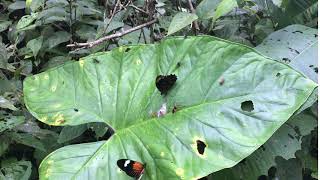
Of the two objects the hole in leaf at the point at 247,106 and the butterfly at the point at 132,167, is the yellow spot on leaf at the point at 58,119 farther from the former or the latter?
the hole in leaf at the point at 247,106

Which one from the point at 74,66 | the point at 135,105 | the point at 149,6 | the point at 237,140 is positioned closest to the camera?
the point at 237,140

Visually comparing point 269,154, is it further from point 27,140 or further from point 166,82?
point 27,140

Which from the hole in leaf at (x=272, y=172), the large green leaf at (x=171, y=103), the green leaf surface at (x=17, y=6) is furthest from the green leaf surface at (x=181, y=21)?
the green leaf surface at (x=17, y=6)

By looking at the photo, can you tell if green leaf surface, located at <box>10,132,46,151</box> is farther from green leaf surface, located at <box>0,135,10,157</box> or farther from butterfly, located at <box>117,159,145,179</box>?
butterfly, located at <box>117,159,145,179</box>

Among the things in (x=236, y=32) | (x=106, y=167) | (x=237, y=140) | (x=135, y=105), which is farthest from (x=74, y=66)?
(x=236, y=32)

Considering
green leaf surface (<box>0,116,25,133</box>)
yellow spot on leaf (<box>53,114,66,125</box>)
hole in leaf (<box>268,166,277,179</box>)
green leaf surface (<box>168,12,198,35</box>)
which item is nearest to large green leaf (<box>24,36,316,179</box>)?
yellow spot on leaf (<box>53,114,66,125</box>)

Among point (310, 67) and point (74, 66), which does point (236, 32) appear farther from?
point (74, 66)
